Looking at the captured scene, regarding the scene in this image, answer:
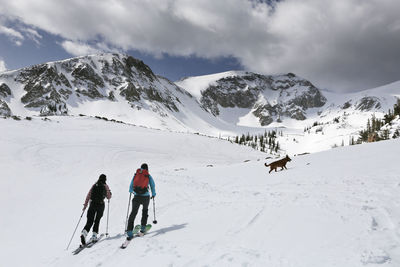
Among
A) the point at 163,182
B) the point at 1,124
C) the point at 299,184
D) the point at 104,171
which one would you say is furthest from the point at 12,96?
the point at 299,184

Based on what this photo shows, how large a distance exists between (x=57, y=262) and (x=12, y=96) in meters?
246

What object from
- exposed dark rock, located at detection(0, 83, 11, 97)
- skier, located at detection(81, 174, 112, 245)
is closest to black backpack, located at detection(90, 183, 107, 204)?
skier, located at detection(81, 174, 112, 245)

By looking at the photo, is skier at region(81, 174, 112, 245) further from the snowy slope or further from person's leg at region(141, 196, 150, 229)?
person's leg at region(141, 196, 150, 229)

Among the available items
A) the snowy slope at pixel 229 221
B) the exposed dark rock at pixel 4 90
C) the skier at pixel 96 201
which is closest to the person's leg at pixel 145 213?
the snowy slope at pixel 229 221

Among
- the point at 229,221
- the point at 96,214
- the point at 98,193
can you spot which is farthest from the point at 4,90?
the point at 229,221

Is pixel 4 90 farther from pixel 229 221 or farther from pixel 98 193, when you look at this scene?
pixel 229 221

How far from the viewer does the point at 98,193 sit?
10.2 meters

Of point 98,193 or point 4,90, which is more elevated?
point 4,90

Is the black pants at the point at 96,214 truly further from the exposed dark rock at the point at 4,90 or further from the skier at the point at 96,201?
the exposed dark rock at the point at 4,90

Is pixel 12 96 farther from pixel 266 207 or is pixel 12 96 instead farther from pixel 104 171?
pixel 266 207

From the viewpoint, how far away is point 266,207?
392 inches

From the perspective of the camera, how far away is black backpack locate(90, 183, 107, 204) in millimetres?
10102

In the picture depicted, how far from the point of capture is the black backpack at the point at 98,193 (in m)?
10.1

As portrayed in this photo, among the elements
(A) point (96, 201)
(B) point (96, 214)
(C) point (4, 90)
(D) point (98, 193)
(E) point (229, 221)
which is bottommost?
(B) point (96, 214)
